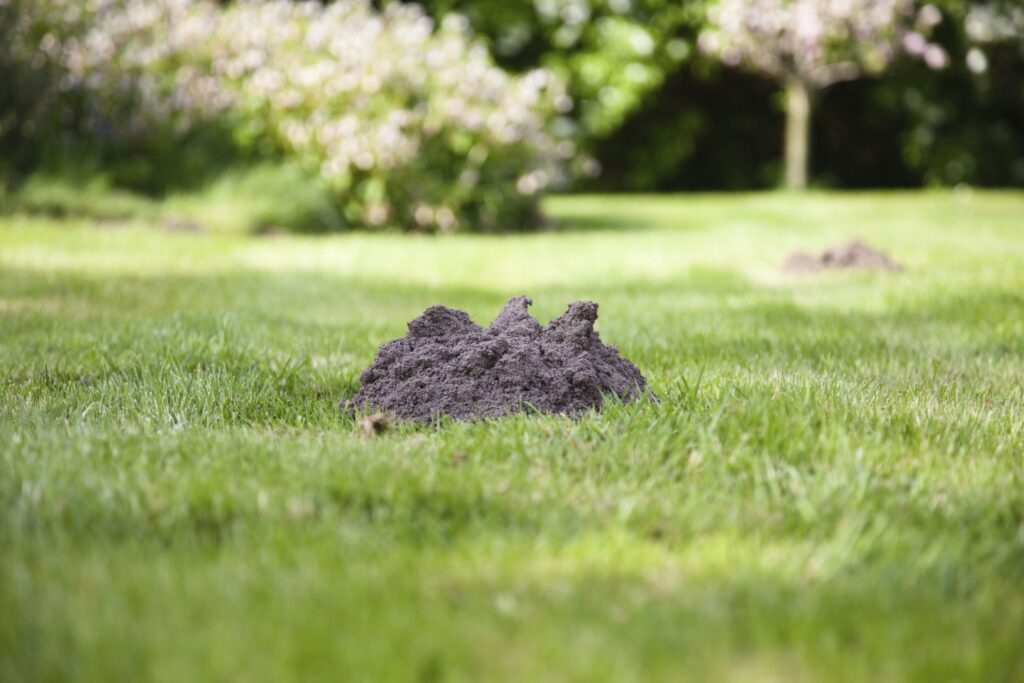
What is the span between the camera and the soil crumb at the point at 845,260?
21.1 feet

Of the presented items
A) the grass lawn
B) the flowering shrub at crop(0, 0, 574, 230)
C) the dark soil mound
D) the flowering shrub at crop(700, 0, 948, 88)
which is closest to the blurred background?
the flowering shrub at crop(0, 0, 574, 230)

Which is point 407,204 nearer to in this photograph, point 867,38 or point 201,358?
point 201,358

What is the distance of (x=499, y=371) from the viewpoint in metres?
2.98

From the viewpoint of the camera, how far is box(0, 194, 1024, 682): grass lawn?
1.47 m

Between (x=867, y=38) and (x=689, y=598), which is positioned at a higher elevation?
(x=867, y=38)

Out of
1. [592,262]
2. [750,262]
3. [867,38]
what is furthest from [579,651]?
[867,38]

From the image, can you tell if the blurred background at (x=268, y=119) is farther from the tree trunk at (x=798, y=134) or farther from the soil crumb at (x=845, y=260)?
the tree trunk at (x=798, y=134)

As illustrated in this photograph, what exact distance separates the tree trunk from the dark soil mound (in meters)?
12.7

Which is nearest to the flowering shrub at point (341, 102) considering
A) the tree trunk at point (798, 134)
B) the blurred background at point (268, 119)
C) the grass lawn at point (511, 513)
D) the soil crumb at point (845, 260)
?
the blurred background at point (268, 119)

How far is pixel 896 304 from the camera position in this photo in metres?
5.16

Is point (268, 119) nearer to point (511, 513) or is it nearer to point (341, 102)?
point (341, 102)

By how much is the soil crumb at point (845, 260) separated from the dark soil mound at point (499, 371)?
148 inches

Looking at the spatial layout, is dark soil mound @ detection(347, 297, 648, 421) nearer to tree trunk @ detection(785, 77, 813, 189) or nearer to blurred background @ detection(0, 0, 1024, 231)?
blurred background @ detection(0, 0, 1024, 231)

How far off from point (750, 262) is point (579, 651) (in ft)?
19.6
